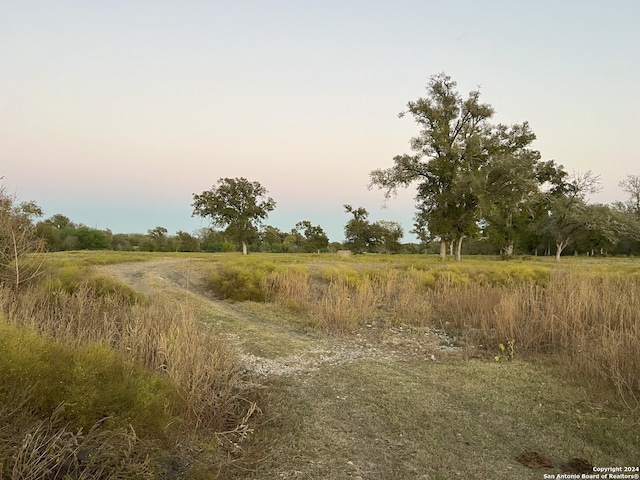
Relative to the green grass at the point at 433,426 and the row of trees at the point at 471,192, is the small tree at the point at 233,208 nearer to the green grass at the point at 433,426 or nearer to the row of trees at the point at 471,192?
the row of trees at the point at 471,192

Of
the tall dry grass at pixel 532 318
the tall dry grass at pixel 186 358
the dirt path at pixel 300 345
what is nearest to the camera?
the tall dry grass at pixel 186 358

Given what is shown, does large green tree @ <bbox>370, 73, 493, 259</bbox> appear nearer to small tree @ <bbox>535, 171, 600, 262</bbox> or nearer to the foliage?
small tree @ <bbox>535, 171, 600, 262</bbox>

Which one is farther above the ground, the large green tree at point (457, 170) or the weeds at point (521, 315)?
the large green tree at point (457, 170)

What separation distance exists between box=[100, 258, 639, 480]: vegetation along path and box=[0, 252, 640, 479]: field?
21 millimetres

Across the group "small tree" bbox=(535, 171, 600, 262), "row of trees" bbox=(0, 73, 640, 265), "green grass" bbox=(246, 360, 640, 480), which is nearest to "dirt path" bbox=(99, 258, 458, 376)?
"green grass" bbox=(246, 360, 640, 480)

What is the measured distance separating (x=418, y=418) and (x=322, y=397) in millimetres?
1285

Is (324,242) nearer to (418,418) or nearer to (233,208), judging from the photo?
(233,208)

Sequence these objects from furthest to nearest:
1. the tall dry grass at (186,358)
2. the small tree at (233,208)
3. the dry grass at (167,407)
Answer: the small tree at (233,208)
the tall dry grass at (186,358)
the dry grass at (167,407)

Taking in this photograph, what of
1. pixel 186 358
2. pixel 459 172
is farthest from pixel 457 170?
pixel 186 358

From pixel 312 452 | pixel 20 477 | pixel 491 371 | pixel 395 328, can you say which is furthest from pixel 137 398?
pixel 395 328

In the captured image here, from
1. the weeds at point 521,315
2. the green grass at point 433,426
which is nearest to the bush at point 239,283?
the weeds at point 521,315

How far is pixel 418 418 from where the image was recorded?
190 inches

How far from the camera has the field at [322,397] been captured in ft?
10.7

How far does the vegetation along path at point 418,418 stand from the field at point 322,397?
2 centimetres
